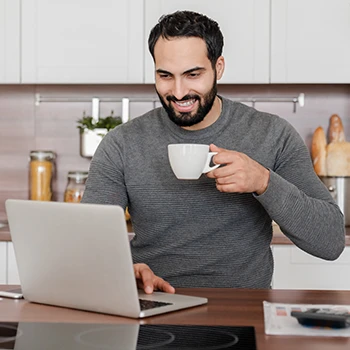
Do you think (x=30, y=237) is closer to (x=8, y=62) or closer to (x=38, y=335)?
(x=38, y=335)

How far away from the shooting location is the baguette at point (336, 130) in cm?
323

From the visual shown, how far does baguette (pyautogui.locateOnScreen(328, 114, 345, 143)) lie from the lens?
10.6 ft

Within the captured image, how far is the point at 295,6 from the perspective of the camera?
299cm

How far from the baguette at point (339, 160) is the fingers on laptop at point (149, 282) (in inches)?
64.6

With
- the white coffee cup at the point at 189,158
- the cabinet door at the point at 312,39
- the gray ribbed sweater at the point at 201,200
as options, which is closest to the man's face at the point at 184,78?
the gray ribbed sweater at the point at 201,200

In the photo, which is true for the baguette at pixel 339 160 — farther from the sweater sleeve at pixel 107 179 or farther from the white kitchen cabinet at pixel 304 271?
the sweater sleeve at pixel 107 179

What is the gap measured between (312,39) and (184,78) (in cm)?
131

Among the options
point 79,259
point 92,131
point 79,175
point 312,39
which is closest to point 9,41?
point 92,131

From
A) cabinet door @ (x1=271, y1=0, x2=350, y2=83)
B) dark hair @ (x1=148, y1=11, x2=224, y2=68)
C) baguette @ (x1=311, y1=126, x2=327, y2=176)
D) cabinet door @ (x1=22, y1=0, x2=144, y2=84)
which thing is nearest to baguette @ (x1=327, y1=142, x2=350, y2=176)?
baguette @ (x1=311, y1=126, x2=327, y2=176)

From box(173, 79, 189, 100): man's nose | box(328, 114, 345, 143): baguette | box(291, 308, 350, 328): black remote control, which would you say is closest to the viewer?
box(291, 308, 350, 328): black remote control

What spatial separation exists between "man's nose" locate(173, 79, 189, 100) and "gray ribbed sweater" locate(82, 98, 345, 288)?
170mm

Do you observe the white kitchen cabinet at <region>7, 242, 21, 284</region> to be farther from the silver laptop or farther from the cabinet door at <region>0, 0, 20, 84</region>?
the silver laptop

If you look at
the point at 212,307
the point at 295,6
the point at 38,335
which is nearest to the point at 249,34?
the point at 295,6

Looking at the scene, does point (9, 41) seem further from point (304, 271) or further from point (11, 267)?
point (304, 271)
